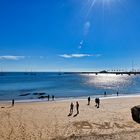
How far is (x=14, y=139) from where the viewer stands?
1761 centimetres

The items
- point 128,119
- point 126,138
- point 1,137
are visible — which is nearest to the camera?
point 126,138

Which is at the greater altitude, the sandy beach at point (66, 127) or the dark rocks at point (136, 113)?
the dark rocks at point (136, 113)

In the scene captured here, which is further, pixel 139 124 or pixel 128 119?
pixel 128 119

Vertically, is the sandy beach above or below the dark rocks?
below

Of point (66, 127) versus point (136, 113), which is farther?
point (136, 113)

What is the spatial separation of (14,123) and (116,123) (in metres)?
10.4

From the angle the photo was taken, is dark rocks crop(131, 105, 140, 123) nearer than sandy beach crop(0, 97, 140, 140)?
No

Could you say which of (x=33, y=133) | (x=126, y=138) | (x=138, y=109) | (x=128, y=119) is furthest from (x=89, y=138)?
(x=128, y=119)

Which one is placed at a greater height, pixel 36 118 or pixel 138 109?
pixel 138 109

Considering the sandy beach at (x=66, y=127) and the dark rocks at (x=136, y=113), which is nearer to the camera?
the sandy beach at (x=66, y=127)

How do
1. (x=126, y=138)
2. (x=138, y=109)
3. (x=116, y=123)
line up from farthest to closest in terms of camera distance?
(x=116, y=123) < (x=138, y=109) < (x=126, y=138)

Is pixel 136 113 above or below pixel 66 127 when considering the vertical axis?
above

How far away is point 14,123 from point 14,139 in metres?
5.54

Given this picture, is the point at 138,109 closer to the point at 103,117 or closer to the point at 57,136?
the point at 103,117
